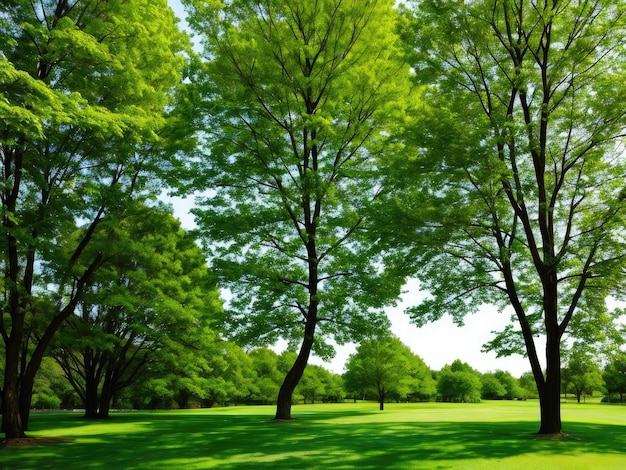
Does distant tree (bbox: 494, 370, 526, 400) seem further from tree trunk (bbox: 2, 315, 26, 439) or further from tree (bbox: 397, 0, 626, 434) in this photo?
tree trunk (bbox: 2, 315, 26, 439)

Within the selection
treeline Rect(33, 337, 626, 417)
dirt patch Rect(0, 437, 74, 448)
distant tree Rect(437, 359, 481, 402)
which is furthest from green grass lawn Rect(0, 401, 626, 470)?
Answer: distant tree Rect(437, 359, 481, 402)

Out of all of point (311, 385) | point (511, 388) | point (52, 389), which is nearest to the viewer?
point (52, 389)

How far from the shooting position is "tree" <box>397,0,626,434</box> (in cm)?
1580

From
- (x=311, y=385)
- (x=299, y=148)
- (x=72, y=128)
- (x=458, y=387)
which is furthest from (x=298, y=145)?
(x=458, y=387)

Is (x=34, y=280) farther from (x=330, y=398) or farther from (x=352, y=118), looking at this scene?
(x=330, y=398)

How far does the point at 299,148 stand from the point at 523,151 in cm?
1031

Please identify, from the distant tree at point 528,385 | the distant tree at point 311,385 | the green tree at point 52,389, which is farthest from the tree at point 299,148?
the distant tree at point 528,385

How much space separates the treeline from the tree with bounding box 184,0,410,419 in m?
3.92

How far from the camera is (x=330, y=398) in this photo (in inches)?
3794

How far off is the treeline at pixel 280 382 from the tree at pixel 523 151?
4.94m

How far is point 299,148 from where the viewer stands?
75.2ft

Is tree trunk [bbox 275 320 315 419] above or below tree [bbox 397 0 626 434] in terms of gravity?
below

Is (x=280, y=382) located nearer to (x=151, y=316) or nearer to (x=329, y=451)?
(x=151, y=316)

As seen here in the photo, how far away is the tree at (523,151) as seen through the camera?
15.8m
